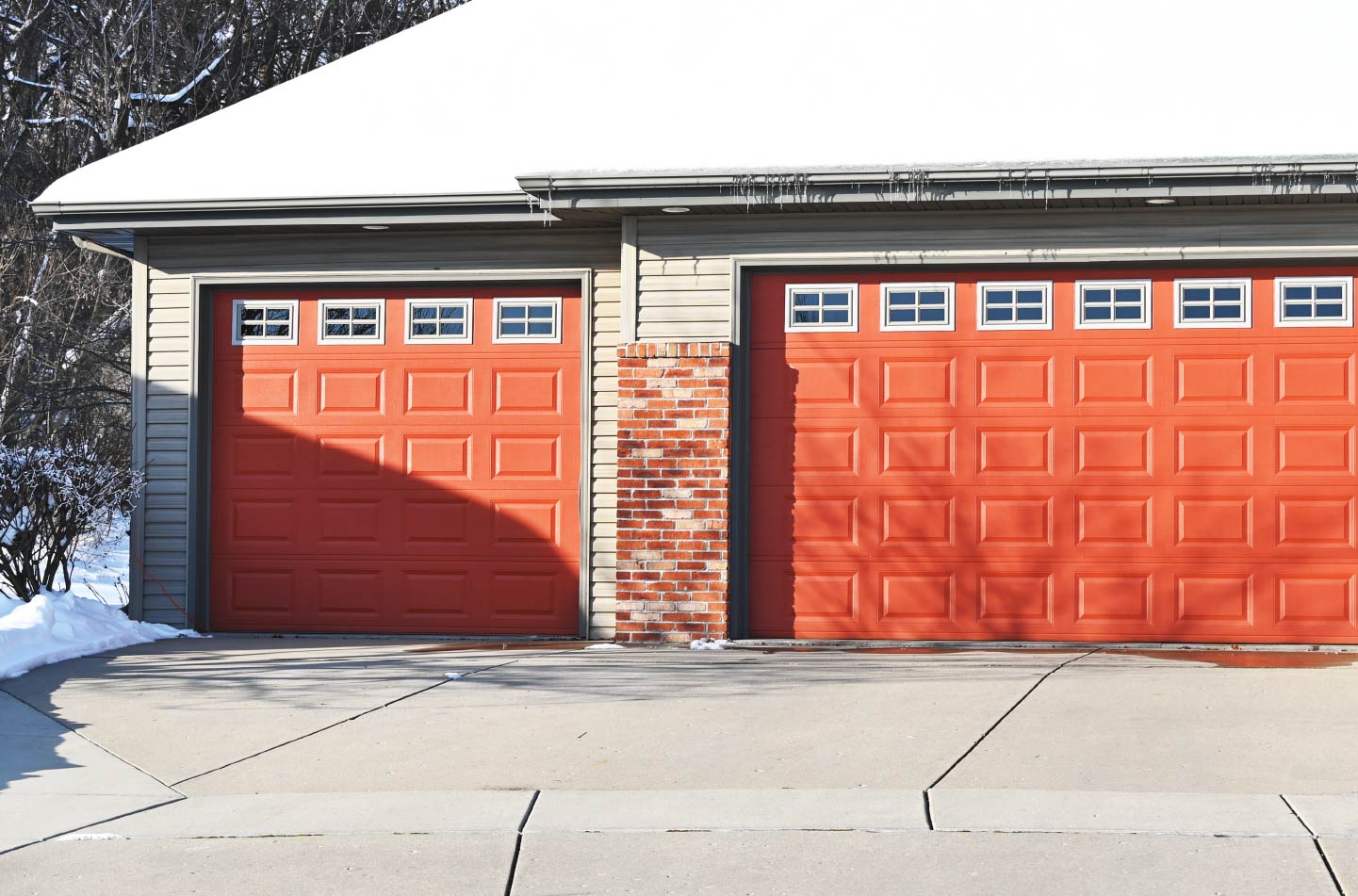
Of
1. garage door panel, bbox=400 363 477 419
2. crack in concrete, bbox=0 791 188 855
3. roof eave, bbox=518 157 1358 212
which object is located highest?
roof eave, bbox=518 157 1358 212

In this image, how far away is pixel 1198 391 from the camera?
1098 centimetres

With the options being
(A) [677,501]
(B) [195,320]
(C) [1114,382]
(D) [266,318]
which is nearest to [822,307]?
(A) [677,501]

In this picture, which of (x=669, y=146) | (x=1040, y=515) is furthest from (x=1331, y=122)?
(x=669, y=146)

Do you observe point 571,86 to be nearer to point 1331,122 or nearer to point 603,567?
point 603,567

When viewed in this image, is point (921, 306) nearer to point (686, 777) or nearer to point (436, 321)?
point (436, 321)

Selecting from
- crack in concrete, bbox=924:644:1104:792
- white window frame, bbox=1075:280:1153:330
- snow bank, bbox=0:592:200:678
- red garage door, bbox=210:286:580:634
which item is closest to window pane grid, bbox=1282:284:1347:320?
white window frame, bbox=1075:280:1153:330

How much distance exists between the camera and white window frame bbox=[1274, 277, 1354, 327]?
35.7 ft

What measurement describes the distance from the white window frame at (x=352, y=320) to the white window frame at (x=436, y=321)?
193mm

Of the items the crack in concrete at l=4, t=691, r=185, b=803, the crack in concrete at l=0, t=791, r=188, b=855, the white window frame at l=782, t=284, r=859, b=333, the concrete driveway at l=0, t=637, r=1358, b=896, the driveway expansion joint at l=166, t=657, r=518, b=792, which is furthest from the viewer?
the white window frame at l=782, t=284, r=859, b=333

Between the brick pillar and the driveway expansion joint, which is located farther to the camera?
the brick pillar

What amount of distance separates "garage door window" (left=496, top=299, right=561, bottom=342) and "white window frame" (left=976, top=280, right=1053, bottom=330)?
10.9 ft

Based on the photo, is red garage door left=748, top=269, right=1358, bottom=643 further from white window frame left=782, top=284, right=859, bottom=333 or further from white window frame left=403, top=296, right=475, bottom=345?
white window frame left=403, top=296, right=475, bottom=345

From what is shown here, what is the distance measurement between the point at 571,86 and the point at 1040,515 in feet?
17.9

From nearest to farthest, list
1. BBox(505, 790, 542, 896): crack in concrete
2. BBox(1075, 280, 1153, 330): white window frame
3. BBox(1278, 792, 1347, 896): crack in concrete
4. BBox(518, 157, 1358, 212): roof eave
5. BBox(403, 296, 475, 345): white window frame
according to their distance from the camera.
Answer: BBox(1278, 792, 1347, 896): crack in concrete < BBox(505, 790, 542, 896): crack in concrete < BBox(518, 157, 1358, 212): roof eave < BBox(1075, 280, 1153, 330): white window frame < BBox(403, 296, 475, 345): white window frame
